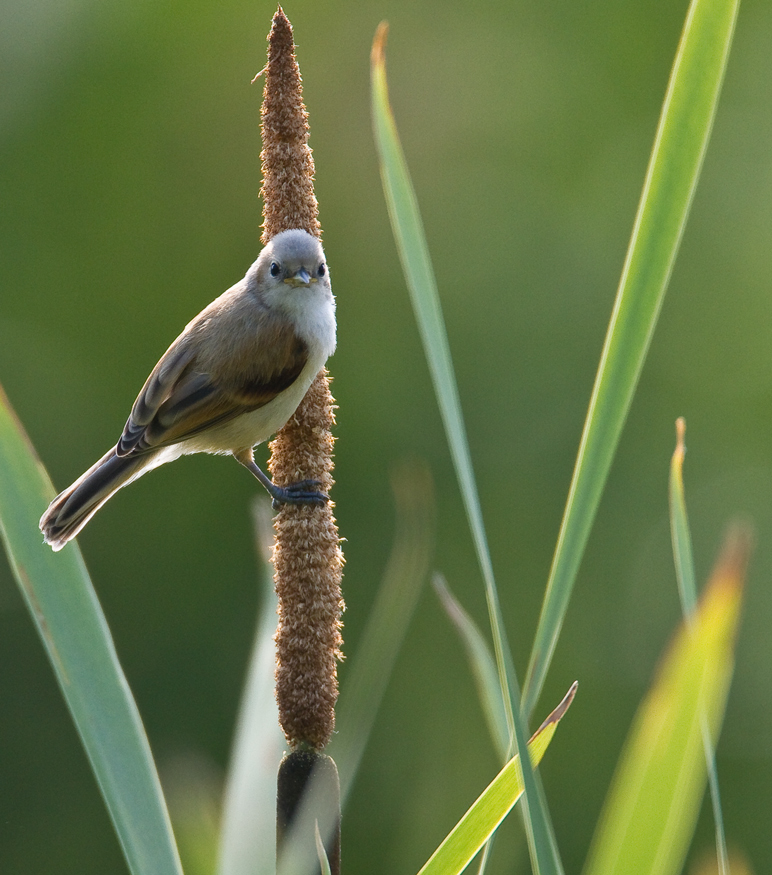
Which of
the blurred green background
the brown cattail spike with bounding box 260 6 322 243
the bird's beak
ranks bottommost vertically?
the blurred green background

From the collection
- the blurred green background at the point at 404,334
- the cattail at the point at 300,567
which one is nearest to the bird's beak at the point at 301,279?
the cattail at the point at 300,567

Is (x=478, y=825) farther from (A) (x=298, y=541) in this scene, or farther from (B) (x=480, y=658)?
(A) (x=298, y=541)

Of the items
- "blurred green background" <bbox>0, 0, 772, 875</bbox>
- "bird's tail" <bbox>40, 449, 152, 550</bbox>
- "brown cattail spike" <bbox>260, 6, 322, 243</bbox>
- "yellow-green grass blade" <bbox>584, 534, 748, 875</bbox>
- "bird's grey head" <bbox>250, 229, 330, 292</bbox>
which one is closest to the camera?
"yellow-green grass blade" <bbox>584, 534, 748, 875</bbox>

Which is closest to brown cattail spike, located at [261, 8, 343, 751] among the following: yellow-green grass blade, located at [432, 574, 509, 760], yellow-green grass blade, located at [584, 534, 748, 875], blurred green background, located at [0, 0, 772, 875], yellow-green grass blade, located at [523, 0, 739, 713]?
yellow-green grass blade, located at [432, 574, 509, 760]

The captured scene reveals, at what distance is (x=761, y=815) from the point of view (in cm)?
441

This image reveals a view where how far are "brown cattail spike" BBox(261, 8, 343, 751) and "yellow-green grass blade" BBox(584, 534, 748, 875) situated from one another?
45 centimetres

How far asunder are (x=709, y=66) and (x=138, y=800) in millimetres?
733

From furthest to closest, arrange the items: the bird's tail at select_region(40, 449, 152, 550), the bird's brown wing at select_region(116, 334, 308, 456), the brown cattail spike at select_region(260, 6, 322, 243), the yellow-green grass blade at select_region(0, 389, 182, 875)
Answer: the bird's brown wing at select_region(116, 334, 308, 456), the bird's tail at select_region(40, 449, 152, 550), the brown cattail spike at select_region(260, 6, 322, 243), the yellow-green grass blade at select_region(0, 389, 182, 875)

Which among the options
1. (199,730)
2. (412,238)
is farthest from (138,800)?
(199,730)

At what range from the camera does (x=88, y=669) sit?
35.0 inches

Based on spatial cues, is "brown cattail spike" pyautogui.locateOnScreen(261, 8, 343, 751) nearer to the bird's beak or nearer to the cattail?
the cattail

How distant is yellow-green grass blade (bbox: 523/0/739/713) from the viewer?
770mm

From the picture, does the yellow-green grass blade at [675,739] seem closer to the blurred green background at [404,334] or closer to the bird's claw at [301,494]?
the bird's claw at [301,494]

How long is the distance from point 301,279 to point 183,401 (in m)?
0.29
